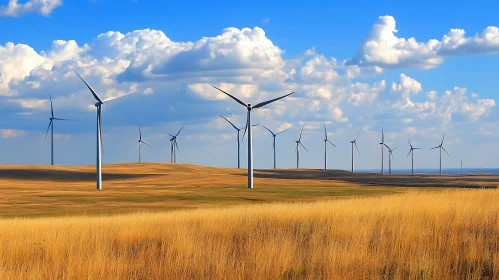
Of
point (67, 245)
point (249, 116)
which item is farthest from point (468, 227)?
point (249, 116)

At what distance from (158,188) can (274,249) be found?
76.9m

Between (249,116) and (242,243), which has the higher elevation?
(249,116)

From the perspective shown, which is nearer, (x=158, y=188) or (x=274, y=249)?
(x=274, y=249)

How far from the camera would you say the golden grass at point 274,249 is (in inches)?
472

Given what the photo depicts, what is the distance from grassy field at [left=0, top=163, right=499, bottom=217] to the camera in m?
52.9

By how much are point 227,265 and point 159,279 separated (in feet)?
4.88

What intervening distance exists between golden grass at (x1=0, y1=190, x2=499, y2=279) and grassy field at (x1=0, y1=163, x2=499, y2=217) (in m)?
26.6

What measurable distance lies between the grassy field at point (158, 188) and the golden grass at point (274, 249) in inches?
1048

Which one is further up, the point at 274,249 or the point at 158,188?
the point at 274,249

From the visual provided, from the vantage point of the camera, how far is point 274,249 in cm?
1345

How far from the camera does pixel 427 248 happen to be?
14.0 metres

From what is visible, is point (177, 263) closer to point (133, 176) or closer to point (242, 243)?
point (242, 243)

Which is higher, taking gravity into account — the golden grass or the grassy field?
the golden grass

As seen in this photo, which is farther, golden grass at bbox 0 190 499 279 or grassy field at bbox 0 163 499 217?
grassy field at bbox 0 163 499 217
